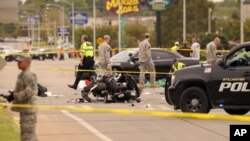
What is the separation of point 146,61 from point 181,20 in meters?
60.1

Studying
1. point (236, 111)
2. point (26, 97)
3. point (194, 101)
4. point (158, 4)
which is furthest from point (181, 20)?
point (26, 97)

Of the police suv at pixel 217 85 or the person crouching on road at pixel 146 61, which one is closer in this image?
the police suv at pixel 217 85

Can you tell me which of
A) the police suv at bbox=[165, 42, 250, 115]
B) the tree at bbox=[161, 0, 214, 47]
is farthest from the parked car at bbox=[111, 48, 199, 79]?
the tree at bbox=[161, 0, 214, 47]

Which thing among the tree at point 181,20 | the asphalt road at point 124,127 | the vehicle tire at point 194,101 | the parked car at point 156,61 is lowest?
the asphalt road at point 124,127

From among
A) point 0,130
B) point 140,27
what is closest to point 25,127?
point 0,130

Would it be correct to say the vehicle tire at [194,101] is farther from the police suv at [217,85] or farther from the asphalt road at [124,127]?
the asphalt road at [124,127]

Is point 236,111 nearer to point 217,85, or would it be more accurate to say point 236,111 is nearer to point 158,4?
point 217,85

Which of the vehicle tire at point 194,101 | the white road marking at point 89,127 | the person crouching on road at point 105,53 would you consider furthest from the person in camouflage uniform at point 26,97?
the person crouching on road at point 105,53

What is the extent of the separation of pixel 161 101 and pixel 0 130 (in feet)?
26.1

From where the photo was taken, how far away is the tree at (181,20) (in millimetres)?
85062

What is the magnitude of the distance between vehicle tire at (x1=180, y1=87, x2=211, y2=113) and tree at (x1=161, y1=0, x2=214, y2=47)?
6583 centimetres

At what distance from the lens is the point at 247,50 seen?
15.8m

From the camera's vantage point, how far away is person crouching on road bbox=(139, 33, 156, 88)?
25.9 meters

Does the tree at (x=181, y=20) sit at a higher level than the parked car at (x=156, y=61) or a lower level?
higher
